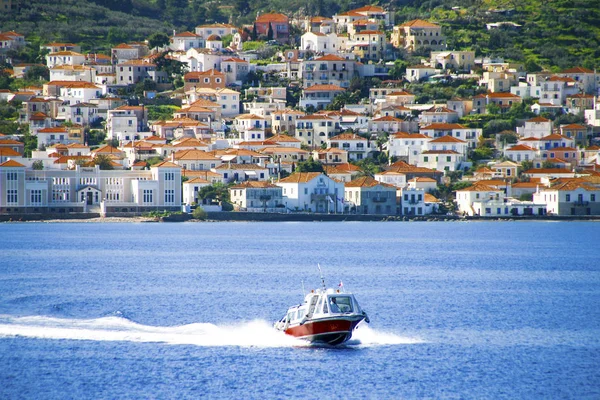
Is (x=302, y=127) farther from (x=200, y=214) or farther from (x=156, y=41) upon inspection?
(x=156, y=41)

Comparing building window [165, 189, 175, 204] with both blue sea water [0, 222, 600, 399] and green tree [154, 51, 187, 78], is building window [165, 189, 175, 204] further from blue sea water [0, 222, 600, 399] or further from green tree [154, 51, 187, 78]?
green tree [154, 51, 187, 78]

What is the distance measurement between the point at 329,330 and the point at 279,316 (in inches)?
243

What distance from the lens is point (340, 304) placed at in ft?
118

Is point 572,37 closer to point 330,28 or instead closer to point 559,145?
point 330,28

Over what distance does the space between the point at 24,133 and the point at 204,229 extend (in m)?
31.4

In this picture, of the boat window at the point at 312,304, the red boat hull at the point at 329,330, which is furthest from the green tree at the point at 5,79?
the red boat hull at the point at 329,330

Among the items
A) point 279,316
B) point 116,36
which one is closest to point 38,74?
point 116,36

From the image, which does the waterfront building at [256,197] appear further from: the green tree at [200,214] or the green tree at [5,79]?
the green tree at [5,79]

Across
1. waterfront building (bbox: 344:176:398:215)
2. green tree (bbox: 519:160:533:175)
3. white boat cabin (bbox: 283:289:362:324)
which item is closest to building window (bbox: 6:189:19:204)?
waterfront building (bbox: 344:176:398:215)

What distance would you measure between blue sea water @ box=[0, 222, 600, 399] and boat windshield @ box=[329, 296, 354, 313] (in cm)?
113

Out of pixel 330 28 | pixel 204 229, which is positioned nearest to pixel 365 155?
pixel 204 229

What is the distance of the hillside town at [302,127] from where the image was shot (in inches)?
3875

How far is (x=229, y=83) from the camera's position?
5251 inches

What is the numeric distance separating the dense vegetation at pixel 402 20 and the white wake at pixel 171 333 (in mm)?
100587
